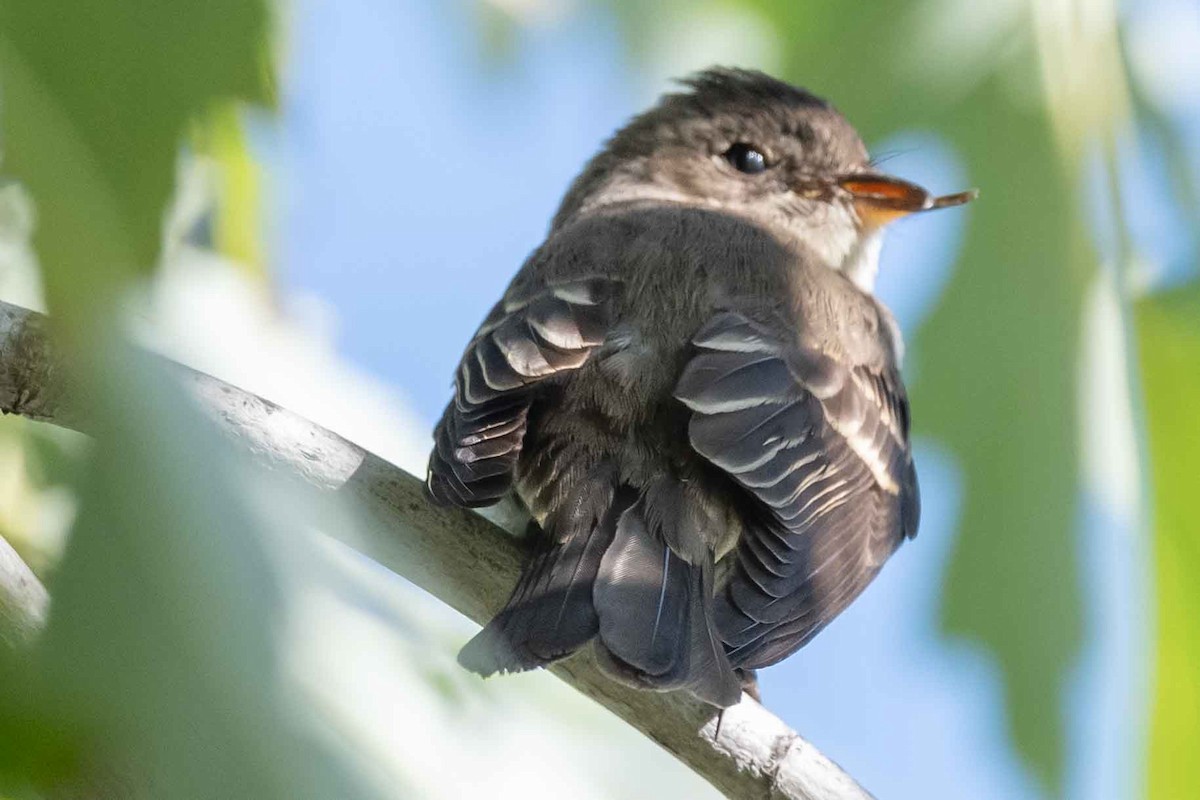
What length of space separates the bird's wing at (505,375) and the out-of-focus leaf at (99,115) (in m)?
1.66

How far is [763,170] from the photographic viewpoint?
14.5 feet

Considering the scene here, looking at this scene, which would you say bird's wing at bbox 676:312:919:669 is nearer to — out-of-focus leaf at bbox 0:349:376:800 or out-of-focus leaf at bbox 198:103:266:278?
out-of-focus leaf at bbox 198:103:266:278

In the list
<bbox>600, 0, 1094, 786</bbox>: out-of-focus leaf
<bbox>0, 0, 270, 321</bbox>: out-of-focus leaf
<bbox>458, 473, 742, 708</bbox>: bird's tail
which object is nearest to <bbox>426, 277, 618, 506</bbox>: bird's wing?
<bbox>458, 473, 742, 708</bbox>: bird's tail

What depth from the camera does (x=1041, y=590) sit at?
8.69 ft

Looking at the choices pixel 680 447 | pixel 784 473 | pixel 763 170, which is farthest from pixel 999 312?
pixel 763 170

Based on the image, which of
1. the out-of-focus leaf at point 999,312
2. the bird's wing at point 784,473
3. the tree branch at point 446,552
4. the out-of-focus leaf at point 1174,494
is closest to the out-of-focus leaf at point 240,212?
the tree branch at point 446,552

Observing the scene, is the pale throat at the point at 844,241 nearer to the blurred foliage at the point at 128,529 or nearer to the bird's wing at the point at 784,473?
the bird's wing at the point at 784,473

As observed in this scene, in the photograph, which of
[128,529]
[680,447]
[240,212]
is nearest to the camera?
Answer: [128,529]

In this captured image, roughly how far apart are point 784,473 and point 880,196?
1592 mm

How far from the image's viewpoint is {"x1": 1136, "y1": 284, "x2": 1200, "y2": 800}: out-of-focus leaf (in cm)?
227

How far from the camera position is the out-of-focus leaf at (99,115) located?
78cm

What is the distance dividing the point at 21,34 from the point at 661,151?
12.6 ft

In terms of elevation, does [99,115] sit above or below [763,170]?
below

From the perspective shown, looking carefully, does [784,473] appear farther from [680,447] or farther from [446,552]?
[446,552]
